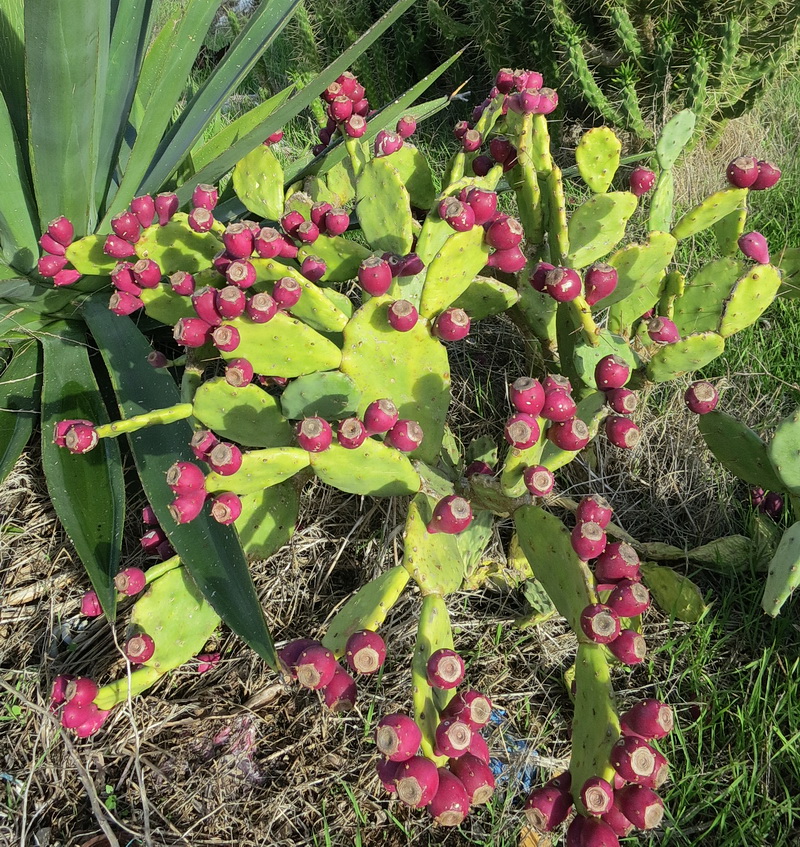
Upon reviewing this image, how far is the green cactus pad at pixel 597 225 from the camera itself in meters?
1.40

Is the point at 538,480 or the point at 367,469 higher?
the point at 538,480

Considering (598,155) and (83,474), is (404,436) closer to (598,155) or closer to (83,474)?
(83,474)

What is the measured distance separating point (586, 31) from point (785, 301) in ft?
5.29

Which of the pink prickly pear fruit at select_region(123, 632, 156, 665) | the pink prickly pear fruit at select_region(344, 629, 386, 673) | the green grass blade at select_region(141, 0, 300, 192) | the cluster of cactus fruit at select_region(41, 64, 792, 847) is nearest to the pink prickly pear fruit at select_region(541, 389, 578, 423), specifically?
the cluster of cactus fruit at select_region(41, 64, 792, 847)

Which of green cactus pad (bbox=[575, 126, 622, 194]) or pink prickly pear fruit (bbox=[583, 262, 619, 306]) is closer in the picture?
pink prickly pear fruit (bbox=[583, 262, 619, 306])

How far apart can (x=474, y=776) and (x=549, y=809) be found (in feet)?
0.43

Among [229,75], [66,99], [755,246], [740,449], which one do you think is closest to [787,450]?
[740,449]

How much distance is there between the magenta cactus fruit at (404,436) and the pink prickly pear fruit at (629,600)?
39 cm

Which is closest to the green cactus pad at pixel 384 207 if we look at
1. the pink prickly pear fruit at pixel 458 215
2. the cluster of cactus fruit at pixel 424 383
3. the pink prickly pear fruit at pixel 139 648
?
the cluster of cactus fruit at pixel 424 383

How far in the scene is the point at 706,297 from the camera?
5.11 ft

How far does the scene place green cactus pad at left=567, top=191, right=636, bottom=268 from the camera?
4.59 ft

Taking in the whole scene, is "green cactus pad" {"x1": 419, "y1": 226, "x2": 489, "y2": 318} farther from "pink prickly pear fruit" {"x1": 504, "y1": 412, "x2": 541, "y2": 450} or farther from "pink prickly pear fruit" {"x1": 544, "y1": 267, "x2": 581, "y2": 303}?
"pink prickly pear fruit" {"x1": 504, "y1": 412, "x2": 541, "y2": 450}

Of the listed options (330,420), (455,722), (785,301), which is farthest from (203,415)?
(785,301)

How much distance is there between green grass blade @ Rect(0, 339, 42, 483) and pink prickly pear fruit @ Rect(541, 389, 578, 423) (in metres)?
1.12
